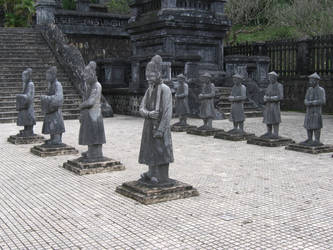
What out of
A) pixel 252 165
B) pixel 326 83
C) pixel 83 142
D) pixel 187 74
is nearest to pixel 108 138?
pixel 83 142

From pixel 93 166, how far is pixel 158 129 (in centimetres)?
242

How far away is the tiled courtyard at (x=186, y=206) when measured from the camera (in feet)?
16.8

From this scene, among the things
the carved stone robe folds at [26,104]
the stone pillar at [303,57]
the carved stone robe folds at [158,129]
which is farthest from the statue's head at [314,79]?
the stone pillar at [303,57]

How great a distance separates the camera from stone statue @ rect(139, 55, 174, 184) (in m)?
6.70

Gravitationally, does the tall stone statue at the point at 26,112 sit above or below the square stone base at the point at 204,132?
above

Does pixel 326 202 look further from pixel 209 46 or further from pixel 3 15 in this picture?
pixel 3 15

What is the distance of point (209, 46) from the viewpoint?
21.0 metres

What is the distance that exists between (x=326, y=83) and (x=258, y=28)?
17.8 m

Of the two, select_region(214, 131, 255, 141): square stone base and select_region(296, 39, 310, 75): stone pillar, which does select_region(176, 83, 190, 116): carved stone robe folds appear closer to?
select_region(214, 131, 255, 141): square stone base

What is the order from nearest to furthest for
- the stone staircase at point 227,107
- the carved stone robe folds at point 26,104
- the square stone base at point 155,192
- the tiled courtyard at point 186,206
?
the tiled courtyard at point 186,206 < the square stone base at point 155,192 < the carved stone robe folds at point 26,104 < the stone staircase at point 227,107

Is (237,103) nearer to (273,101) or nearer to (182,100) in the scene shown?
(273,101)

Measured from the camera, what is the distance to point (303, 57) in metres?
20.9

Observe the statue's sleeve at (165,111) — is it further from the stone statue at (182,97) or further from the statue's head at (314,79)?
the stone statue at (182,97)

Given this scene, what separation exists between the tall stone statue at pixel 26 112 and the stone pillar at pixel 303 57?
1345 cm
